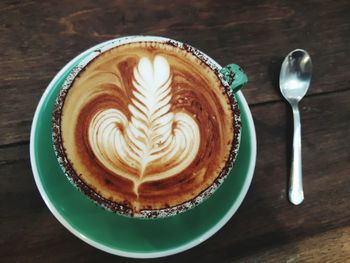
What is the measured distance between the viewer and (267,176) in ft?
3.13

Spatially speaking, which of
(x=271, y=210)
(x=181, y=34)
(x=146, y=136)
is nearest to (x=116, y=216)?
(x=146, y=136)

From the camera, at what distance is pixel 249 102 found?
99 cm

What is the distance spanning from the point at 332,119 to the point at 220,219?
42 centimetres

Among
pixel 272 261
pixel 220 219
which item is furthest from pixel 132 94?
pixel 272 261

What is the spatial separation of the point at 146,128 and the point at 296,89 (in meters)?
0.45

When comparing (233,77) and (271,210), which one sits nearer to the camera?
(233,77)

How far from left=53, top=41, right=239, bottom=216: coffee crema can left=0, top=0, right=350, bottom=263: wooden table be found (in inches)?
8.2

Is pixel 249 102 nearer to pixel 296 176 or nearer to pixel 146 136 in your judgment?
pixel 296 176

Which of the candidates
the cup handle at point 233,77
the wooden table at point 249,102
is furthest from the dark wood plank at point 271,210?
the cup handle at point 233,77

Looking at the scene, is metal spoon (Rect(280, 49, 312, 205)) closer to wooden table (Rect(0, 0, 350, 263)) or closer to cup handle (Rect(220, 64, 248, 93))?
wooden table (Rect(0, 0, 350, 263))

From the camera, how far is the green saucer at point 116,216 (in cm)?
82

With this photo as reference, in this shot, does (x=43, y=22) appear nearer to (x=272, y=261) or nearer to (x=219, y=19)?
(x=219, y=19)

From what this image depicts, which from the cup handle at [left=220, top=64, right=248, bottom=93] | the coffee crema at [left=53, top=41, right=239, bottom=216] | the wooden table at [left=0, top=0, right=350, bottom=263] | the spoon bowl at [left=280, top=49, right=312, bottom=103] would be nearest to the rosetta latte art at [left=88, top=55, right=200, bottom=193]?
the coffee crema at [left=53, top=41, right=239, bottom=216]

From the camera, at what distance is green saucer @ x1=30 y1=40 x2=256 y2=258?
0.82 meters
